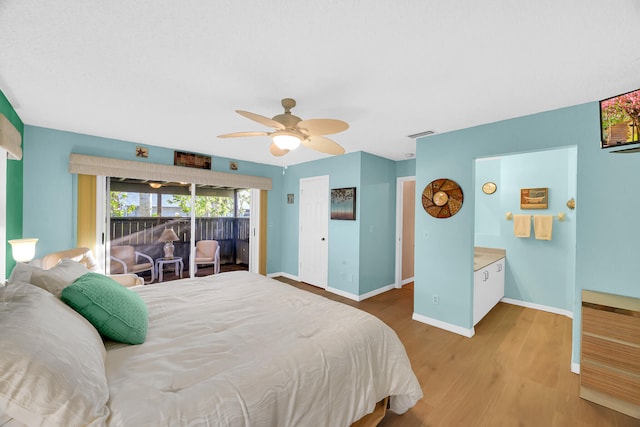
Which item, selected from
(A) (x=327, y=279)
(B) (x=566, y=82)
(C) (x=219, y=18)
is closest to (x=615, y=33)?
(B) (x=566, y=82)

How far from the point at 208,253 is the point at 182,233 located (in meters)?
0.61

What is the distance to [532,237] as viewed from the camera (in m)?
3.84

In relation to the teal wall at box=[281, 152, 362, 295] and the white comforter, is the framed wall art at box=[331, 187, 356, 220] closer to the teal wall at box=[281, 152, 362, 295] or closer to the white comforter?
the teal wall at box=[281, 152, 362, 295]

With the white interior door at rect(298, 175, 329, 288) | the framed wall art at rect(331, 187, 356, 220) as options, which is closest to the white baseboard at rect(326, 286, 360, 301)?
the white interior door at rect(298, 175, 329, 288)

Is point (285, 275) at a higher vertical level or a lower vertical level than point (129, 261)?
lower

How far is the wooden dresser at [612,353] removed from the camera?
179 cm

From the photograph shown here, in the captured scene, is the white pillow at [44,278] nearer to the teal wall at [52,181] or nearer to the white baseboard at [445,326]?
the teal wall at [52,181]

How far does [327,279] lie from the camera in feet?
15.0

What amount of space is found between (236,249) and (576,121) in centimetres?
530

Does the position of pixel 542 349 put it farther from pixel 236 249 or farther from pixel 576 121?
pixel 236 249

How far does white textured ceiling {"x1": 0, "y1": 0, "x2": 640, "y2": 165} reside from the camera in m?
1.27

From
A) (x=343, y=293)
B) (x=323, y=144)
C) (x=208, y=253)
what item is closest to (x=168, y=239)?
(x=208, y=253)

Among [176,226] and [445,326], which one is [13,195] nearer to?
[176,226]

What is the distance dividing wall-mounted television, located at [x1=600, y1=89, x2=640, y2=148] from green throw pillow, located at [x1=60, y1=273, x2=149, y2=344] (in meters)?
3.42
